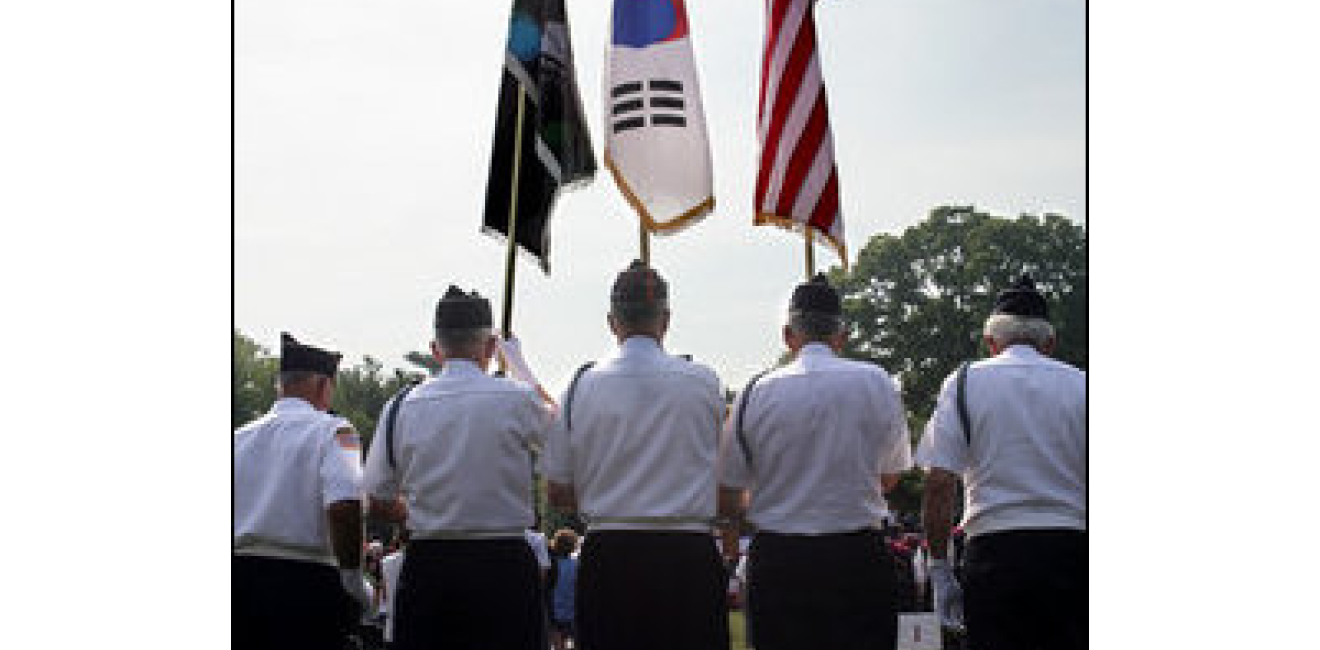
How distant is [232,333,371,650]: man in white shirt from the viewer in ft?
22.4

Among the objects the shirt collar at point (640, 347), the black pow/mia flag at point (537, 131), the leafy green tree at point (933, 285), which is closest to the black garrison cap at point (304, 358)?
the shirt collar at point (640, 347)

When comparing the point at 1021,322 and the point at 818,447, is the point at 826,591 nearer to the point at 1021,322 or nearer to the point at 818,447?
the point at 818,447

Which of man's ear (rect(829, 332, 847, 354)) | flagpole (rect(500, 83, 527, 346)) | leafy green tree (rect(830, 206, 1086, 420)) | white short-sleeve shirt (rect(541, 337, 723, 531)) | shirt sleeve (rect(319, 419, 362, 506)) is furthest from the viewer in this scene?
leafy green tree (rect(830, 206, 1086, 420))

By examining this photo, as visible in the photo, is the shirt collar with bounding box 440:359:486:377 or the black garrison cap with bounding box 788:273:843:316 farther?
the black garrison cap with bounding box 788:273:843:316

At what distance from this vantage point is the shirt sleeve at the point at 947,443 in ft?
22.4

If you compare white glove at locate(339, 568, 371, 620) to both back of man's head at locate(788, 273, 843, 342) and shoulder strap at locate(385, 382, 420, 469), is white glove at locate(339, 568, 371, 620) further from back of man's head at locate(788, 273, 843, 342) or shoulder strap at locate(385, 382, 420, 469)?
back of man's head at locate(788, 273, 843, 342)

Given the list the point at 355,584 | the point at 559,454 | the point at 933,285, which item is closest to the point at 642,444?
the point at 559,454

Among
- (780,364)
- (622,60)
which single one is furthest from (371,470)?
(622,60)

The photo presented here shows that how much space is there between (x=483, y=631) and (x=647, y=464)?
1.05 metres

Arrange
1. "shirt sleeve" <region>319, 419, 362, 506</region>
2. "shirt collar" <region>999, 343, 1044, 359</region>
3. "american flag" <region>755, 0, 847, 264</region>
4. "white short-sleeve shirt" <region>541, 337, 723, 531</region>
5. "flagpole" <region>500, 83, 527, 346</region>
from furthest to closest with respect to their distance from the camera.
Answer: "american flag" <region>755, 0, 847, 264</region>
"flagpole" <region>500, 83, 527, 346</region>
"shirt collar" <region>999, 343, 1044, 359</region>
"shirt sleeve" <region>319, 419, 362, 506</region>
"white short-sleeve shirt" <region>541, 337, 723, 531</region>

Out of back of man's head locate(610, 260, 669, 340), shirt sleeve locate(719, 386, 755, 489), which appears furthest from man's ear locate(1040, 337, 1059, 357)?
back of man's head locate(610, 260, 669, 340)

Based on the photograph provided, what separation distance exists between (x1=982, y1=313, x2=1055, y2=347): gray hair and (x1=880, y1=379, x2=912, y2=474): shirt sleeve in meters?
0.56

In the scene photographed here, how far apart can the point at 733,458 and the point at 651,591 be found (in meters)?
0.75

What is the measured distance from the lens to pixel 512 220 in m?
8.84
